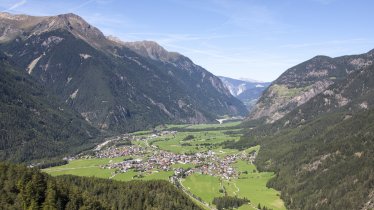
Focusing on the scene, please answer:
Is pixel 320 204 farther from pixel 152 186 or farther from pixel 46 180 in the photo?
pixel 46 180

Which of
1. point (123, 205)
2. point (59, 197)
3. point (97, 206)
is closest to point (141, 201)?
point (123, 205)

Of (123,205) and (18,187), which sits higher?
(18,187)

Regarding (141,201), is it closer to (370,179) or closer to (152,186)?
(152,186)

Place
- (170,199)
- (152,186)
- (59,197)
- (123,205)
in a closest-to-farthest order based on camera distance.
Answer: (59,197) < (123,205) < (170,199) < (152,186)

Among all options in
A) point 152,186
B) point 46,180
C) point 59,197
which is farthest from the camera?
point 152,186

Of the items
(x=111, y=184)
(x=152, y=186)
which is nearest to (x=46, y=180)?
(x=111, y=184)

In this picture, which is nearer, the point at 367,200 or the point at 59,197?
the point at 59,197
